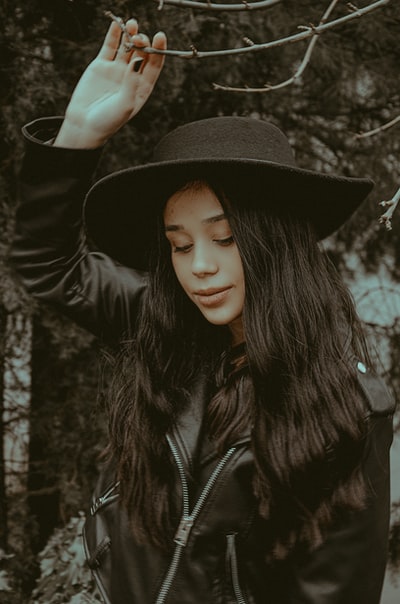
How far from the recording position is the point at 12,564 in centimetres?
323

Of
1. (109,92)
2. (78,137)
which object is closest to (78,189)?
(78,137)

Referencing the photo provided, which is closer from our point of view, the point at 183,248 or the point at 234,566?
the point at 234,566

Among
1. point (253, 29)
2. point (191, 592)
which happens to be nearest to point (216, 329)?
point (191, 592)

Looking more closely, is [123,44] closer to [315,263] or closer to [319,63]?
[315,263]

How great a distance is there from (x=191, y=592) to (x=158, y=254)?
→ 2.62ft

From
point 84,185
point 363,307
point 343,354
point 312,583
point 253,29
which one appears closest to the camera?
point 312,583

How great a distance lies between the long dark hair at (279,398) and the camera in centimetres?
162

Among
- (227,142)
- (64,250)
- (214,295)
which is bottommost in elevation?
(214,295)

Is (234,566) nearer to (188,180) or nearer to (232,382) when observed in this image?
(232,382)

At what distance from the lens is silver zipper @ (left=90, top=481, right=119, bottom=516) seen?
73.9 inches

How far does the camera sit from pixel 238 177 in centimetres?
168

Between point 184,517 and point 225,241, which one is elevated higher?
point 225,241

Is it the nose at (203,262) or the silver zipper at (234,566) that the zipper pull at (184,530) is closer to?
the silver zipper at (234,566)

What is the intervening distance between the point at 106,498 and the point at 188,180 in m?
0.82
